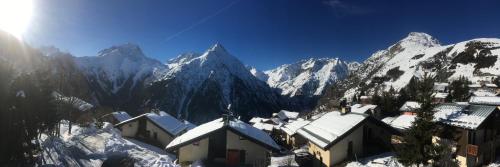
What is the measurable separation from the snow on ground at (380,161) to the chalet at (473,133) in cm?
517

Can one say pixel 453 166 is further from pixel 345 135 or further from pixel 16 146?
pixel 16 146

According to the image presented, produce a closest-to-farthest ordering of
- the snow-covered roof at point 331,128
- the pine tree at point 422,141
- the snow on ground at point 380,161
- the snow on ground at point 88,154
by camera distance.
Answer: the pine tree at point 422,141, the snow on ground at point 88,154, the snow on ground at point 380,161, the snow-covered roof at point 331,128

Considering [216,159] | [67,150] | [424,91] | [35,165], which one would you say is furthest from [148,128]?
[424,91]

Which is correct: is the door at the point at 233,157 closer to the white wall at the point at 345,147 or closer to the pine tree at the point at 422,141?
the white wall at the point at 345,147

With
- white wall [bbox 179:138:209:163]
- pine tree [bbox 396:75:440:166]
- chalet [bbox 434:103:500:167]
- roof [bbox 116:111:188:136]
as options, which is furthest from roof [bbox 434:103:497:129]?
roof [bbox 116:111:188:136]

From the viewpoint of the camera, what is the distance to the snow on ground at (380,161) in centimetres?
3750

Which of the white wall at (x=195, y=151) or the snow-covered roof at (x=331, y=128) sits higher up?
the snow-covered roof at (x=331, y=128)

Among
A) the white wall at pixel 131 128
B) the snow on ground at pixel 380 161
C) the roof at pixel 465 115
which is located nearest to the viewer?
the roof at pixel 465 115

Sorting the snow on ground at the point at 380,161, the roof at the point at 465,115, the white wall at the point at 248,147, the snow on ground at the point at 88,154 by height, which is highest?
the roof at the point at 465,115

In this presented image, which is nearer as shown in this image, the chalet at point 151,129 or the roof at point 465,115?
the roof at point 465,115

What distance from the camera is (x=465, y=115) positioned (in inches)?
1543

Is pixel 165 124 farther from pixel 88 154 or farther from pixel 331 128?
pixel 331 128

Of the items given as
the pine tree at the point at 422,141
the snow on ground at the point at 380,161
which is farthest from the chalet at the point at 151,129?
the pine tree at the point at 422,141

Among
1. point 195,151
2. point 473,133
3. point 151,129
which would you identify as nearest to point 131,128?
point 151,129
